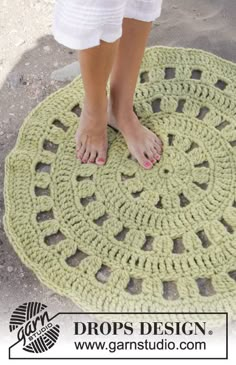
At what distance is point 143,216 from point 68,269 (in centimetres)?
21

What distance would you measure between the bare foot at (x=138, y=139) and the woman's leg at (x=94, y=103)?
50 millimetres

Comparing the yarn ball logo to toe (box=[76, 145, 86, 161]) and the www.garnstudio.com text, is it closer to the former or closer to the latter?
the www.garnstudio.com text

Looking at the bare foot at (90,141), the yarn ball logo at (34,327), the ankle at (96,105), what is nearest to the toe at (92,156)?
the bare foot at (90,141)

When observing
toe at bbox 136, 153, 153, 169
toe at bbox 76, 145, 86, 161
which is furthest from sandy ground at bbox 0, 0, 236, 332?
toe at bbox 136, 153, 153, 169

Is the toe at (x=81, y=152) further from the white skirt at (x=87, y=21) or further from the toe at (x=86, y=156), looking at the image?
the white skirt at (x=87, y=21)

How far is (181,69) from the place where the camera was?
4.42ft

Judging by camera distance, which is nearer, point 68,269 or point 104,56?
point 104,56

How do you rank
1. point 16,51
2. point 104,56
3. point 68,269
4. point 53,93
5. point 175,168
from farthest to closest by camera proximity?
1. point 16,51
2. point 53,93
3. point 175,168
4. point 68,269
5. point 104,56

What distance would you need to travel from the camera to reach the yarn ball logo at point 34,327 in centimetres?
99

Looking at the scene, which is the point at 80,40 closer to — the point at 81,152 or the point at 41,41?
the point at 81,152

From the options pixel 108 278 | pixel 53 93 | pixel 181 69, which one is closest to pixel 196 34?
pixel 181 69

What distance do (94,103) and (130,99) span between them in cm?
12

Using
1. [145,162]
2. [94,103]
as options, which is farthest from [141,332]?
[94,103]

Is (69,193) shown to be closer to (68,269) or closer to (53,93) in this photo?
(68,269)
